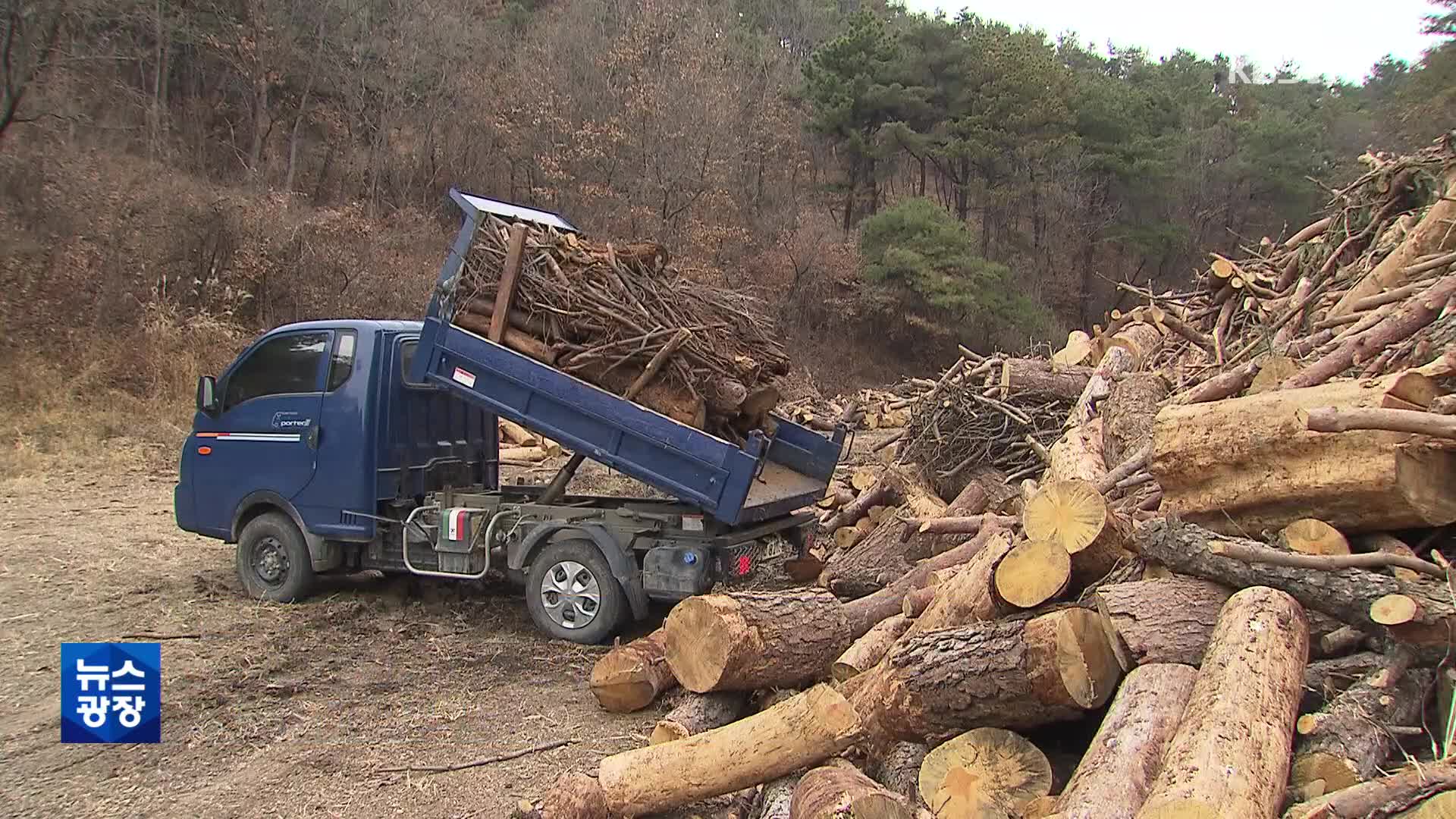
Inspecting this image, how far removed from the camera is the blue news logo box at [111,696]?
15.9 ft

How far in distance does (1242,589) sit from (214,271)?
20.1 m

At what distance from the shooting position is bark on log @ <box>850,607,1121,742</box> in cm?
347

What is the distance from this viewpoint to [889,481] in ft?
28.7

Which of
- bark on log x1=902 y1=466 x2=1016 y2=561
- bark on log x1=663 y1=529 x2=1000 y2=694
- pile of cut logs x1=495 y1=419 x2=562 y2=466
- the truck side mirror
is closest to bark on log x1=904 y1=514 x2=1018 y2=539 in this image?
bark on log x1=902 y1=466 x2=1016 y2=561

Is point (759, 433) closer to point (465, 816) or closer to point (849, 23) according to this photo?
point (465, 816)

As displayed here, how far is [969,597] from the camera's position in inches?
174

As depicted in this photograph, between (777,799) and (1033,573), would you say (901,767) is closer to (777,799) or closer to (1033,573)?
(777,799)

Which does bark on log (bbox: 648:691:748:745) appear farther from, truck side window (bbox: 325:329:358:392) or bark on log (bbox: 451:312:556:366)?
truck side window (bbox: 325:329:358:392)

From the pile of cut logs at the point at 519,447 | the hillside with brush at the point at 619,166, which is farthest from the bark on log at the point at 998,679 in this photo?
the hillside with brush at the point at 619,166

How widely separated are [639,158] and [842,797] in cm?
2935

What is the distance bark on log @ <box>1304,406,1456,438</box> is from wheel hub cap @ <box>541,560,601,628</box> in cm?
429

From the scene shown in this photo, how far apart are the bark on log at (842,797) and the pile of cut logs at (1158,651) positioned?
0.01 metres

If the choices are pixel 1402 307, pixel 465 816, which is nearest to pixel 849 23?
pixel 1402 307

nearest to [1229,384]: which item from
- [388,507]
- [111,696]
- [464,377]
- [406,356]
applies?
[464,377]
